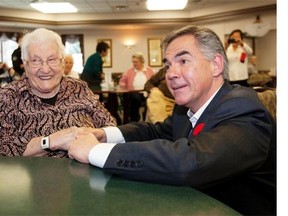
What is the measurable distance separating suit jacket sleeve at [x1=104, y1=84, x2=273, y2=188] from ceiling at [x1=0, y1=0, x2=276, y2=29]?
8.62 metres

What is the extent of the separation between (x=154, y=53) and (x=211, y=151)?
1221cm

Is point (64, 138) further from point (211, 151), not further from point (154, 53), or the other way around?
point (154, 53)

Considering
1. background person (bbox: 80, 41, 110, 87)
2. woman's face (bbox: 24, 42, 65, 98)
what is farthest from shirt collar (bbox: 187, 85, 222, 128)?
background person (bbox: 80, 41, 110, 87)

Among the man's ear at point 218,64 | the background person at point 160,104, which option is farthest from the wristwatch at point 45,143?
the background person at point 160,104

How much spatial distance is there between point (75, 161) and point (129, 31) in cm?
1200

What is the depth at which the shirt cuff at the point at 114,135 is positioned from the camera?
4.94 feet

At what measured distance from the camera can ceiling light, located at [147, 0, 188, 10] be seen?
9.46 metres

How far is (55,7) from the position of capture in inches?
388

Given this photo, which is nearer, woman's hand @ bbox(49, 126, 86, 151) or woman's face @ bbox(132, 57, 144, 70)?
woman's hand @ bbox(49, 126, 86, 151)

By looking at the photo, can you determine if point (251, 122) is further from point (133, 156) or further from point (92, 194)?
point (92, 194)

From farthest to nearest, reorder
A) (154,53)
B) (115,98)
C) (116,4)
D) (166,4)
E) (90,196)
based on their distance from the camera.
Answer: (154,53) → (166,4) → (116,4) → (115,98) → (90,196)

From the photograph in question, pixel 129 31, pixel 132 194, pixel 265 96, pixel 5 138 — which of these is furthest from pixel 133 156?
pixel 129 31

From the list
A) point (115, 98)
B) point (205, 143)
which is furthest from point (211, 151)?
point (115, 98)

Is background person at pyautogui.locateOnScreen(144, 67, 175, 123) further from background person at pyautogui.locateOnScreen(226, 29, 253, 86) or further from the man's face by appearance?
background person at pyautogui.locateOnScreen(226, 29, 253, 86)
